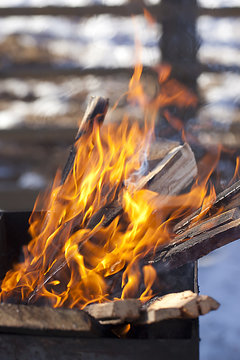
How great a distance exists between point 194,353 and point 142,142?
0.92m

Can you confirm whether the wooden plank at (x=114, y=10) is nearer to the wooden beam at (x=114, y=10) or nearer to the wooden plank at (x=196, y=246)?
the wooden beam at (x=114, y=10)

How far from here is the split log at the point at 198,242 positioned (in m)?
1.35

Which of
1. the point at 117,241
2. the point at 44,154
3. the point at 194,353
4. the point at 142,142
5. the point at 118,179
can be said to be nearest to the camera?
the point at 194,353

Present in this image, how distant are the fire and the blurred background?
1.55 metres

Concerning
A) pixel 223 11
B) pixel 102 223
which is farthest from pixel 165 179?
pixel 223 11

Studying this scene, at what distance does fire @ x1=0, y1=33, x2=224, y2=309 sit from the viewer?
4.92ft

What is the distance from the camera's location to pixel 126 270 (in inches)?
59.4

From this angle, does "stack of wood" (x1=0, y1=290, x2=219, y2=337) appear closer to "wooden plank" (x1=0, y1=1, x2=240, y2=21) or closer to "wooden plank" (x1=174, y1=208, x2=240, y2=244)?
"wooden plank" (x1=174, y1=208, x2=240, y2=244)

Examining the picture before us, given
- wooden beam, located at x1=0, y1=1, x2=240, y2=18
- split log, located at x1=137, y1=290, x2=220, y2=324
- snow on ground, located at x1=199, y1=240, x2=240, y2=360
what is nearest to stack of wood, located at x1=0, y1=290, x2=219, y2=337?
split log, located at x1=137, y1=290, x2=220, y2=324

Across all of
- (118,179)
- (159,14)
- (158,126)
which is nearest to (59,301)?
(118,179)

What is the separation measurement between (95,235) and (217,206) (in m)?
0.39

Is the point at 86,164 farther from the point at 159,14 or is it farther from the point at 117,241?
the point at 159,14

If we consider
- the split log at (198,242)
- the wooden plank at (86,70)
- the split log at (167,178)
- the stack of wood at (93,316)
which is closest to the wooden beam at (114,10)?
the wooden plank at (86,70)

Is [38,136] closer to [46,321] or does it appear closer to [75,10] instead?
[75,10]
